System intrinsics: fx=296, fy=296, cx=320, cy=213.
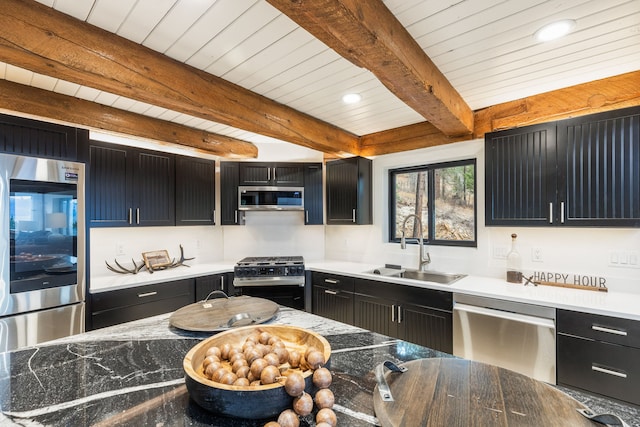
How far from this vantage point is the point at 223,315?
144cm

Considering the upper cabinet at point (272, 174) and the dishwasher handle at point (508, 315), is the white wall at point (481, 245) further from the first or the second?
the upper cabinet at point (272, 174)

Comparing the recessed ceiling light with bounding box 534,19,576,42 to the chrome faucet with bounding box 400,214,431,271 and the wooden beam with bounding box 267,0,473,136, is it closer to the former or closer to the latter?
the wooden beam with bounding box 267,0,473,136

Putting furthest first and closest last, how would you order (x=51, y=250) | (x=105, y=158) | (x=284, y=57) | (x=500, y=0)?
(x=105, y=158), (x=51, y=250), (x=284, y=57), (x=500, y=0)

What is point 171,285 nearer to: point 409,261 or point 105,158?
point 105,158

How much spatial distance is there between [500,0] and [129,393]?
210 cm

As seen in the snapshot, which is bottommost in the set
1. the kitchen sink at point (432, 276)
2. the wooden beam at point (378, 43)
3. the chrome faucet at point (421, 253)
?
the kitchen sink at point (432, 276)

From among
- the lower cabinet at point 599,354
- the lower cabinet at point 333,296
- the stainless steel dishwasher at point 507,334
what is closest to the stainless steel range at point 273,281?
the lower cabinet at point 333,296

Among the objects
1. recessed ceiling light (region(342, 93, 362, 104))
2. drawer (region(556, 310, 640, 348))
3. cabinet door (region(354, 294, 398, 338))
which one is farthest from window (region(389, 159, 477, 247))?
recessed ceiling light (region(342, 93, 362, 104))

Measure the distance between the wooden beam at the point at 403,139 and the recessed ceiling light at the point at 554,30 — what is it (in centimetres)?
122

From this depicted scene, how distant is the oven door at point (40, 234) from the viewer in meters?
1.91

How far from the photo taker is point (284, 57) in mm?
1816

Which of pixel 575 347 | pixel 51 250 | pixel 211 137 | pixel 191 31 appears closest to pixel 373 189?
Answer: pixel 211 137

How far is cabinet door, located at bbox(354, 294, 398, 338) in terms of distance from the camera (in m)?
2.72

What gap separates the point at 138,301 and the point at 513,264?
3262 mm
